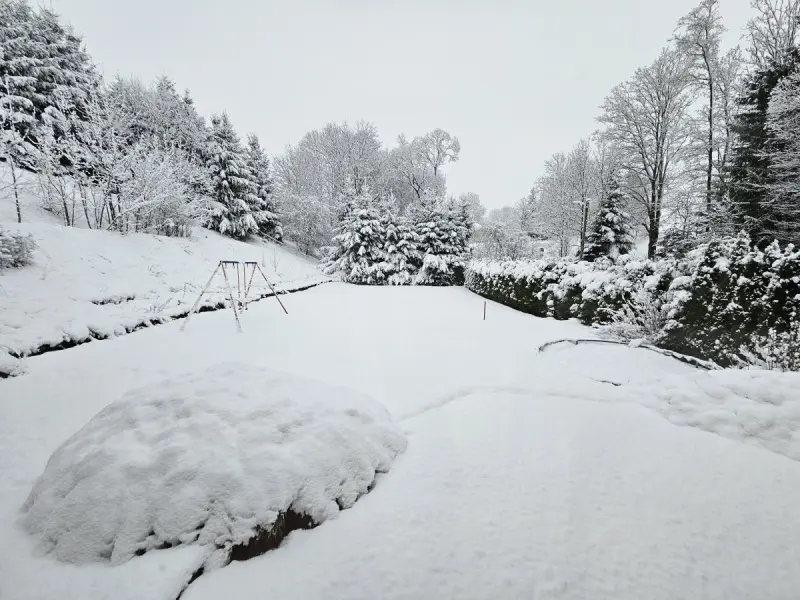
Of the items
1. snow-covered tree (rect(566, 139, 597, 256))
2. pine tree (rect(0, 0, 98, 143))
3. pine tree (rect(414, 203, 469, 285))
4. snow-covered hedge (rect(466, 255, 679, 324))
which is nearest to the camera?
snow-covered hedge (rect(466, 255, 679, 324))

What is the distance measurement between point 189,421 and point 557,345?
4750mm

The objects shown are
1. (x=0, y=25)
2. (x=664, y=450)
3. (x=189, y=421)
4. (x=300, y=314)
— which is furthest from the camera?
(x=0, y=25)

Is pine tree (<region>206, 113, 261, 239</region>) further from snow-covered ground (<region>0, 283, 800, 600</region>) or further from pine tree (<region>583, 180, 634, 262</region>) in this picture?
pine tree (<region>583, 180, 634, 262</region>)

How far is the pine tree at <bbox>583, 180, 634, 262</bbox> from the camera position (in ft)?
48.7

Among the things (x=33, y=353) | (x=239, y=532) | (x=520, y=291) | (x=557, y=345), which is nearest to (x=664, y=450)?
(x=239, y=532)

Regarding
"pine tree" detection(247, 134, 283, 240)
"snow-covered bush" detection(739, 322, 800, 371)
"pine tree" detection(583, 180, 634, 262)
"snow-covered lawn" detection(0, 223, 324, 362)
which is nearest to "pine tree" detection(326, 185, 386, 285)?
"snow-covered lawn" detection(0, 223, 324, 362)

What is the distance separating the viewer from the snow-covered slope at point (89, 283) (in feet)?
13.7

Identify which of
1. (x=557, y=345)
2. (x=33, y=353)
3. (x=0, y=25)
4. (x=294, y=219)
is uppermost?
(x=0, y=25)

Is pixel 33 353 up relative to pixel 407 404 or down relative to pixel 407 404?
up

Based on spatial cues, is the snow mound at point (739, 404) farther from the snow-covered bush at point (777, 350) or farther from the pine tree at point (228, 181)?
the pine tree at point (228, 181)

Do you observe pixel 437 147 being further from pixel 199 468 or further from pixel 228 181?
pixel 199 468

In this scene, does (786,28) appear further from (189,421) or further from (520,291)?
(189,421)

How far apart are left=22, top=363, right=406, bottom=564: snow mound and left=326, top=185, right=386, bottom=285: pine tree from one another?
14.7 meters

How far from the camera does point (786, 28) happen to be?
9078 millimetres
